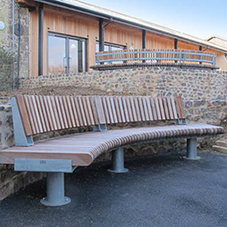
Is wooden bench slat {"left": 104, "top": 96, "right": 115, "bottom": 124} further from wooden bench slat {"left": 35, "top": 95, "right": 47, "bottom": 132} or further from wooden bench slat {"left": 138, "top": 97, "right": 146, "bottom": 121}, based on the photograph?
wooden bench slat {"left": 35, "top": 95, "right": 47, "bottom": 132}

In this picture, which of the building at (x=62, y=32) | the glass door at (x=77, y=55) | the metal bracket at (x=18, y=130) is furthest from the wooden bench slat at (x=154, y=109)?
the glass door at (x=77, y=55)

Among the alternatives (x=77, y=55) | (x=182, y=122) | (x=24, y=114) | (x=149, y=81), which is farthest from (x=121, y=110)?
(x=77, y=55)

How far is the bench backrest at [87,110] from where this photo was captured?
2.92 meters

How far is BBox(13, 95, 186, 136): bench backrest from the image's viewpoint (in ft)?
9.57

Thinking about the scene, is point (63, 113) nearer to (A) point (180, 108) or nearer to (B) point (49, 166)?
(B) point (49, 166)

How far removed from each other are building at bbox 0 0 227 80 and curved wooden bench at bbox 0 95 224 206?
A: 7457 millimetres

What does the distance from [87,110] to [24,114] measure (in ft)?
4.00

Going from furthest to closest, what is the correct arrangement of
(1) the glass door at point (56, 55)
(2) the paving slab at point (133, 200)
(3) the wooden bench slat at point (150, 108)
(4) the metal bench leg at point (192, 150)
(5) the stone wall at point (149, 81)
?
(1) the glass door at point (56, 55)
(5) the stone wall at point (149, 81)
(4) the metal bench leg at point (192, 150)
(3) the wooden bench slat at point (150, 108)
(2) the paving slab at point (133, 200)

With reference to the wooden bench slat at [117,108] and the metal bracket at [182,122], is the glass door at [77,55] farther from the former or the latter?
the wooden bench slat at [117,108]

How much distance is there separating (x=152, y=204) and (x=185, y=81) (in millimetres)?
7365

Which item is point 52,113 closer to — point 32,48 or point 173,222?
point 173,222

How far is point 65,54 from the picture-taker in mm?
12492

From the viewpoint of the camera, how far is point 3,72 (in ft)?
33.9

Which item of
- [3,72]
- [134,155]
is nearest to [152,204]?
[134,155]
